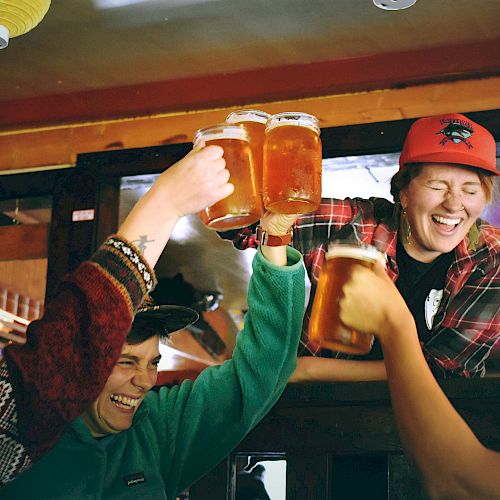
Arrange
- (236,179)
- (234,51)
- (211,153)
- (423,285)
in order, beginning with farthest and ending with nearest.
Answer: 1. (234,51)
2. (423,285)
3. (236,179)
4. (211,153)

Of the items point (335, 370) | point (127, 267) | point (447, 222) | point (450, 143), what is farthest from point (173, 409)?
point (127, 267)

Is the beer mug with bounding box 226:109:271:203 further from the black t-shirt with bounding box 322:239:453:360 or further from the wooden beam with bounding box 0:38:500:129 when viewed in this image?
the wooden beam with bounding box 0:38:500:129

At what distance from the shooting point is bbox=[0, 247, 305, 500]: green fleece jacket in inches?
83.7

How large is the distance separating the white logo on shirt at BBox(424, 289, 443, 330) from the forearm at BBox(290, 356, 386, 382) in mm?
201

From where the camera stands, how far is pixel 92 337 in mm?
1196

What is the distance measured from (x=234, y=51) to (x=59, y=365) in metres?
1.88

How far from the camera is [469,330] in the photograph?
7.98 ft

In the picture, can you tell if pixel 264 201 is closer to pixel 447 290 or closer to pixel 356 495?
pixel 447 290

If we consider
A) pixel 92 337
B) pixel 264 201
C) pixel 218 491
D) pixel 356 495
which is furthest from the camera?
pixel 218 491

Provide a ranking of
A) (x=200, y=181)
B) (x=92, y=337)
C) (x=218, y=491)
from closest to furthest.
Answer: (x=92, y=337) → (x=200, y=181) → (x=218, y=491)

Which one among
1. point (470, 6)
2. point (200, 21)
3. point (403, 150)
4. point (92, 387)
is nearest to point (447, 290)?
point (403, 150)

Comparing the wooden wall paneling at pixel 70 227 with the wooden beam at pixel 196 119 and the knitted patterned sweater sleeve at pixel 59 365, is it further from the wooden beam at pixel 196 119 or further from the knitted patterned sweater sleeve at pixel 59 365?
the knitted patterned sweater sleeve at pixel 59 365

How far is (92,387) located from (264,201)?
69 centimetres

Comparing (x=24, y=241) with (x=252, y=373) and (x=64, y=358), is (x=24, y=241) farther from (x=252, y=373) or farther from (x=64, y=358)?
(x=64, y=358)
